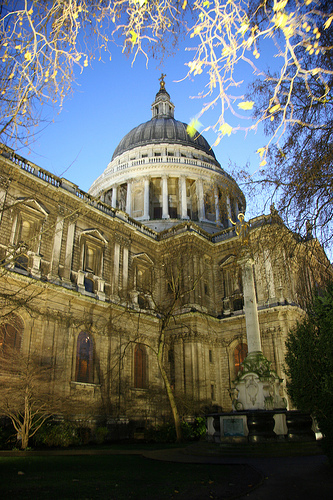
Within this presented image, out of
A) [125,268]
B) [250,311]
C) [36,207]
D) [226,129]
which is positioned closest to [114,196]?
[125,268]

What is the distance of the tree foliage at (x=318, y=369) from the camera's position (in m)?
8.89

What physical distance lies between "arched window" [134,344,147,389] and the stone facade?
7 centimetres

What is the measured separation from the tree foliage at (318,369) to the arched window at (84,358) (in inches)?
657

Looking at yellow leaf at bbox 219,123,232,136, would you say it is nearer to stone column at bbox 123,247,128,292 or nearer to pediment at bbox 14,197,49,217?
pediment at bbox 14,197,49,217

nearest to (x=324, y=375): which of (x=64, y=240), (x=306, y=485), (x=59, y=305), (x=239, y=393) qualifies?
(x=306, y=485)

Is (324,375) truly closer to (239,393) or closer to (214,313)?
(239,393)

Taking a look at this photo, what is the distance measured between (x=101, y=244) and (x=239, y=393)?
15.8 metres

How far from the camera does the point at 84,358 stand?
24.5 metres

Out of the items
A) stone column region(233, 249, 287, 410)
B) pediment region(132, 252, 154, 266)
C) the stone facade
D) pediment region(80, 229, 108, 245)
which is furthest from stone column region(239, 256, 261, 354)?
pediment region(132, 252, 154, 266)

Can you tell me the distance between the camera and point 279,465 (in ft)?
34.2

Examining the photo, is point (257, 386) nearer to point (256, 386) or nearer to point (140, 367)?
point (256, 386)

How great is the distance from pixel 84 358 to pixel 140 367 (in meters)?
5.50

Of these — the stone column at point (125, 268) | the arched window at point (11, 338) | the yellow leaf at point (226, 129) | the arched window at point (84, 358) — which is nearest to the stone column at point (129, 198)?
the stone column at point (125, 268)

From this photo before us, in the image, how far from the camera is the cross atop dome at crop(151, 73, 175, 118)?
5866 centimetres
